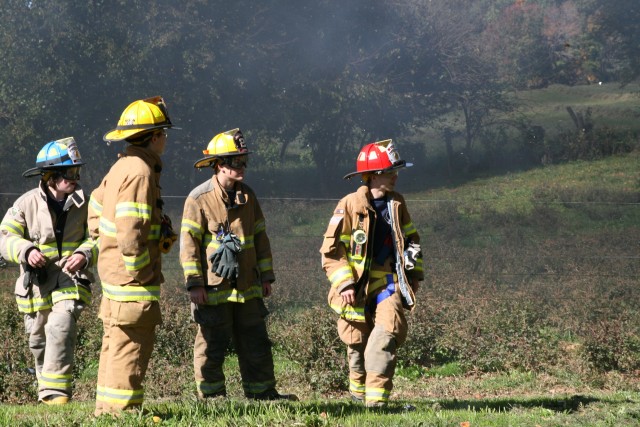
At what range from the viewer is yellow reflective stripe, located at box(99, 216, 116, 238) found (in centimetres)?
598

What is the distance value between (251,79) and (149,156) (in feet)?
71.8

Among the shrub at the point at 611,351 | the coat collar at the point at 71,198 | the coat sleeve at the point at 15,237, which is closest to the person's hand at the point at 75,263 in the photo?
the coat sleeve at the point at 15,237

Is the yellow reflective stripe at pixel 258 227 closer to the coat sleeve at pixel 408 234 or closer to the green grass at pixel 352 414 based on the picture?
the coat sleeve at pixel 408 234

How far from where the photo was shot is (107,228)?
19.7ft

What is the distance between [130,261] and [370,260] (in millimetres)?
2126

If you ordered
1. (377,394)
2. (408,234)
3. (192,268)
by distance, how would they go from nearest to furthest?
(377,394) → (192,268) → (408,234)

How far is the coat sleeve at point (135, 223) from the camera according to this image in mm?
5730

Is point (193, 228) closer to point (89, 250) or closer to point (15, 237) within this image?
point (89, 250)

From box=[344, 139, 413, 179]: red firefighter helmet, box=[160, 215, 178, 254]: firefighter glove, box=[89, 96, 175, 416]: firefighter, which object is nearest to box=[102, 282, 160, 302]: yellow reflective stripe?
box=[89, 96, 175, 416]: firefighter

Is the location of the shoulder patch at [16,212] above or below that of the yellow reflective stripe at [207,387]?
above

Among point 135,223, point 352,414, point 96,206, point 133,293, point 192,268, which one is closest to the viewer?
point 135,223

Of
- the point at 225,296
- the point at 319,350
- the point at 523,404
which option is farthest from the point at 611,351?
the point at 225,296

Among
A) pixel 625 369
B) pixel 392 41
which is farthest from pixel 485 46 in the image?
pixel 625 369

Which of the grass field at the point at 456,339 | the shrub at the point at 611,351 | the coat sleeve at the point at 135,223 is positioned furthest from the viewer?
the shrub at the point at 611,351
